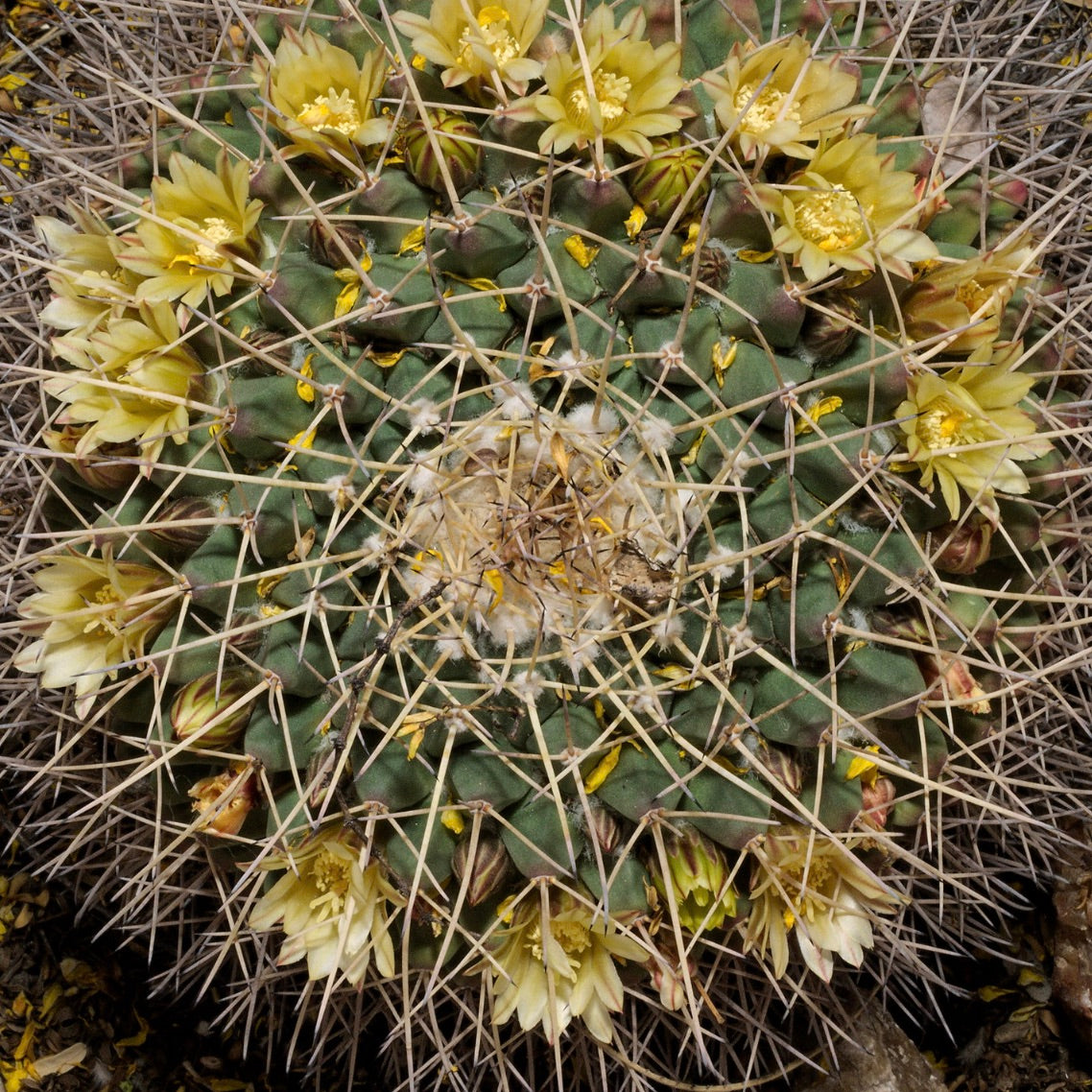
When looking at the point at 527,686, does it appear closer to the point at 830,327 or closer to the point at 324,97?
the point at 830,327

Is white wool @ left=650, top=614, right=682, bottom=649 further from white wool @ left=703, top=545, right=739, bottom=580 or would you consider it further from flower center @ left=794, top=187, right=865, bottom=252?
flower center @ left=794, top=187, right=865, bottom=252

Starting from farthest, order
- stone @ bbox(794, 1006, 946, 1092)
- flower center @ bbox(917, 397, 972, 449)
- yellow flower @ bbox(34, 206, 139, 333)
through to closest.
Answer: stone @ bbox(794, 1006, 946, 1092) → yellow flower @ bbox(34, 206, 139, 333) → flower center @ bbox(917, 397, 972, 449)

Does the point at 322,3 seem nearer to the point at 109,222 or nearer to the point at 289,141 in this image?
the point at 289,141

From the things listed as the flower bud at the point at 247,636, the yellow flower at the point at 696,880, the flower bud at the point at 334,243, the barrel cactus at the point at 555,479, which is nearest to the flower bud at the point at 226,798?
the barrel cactus at the point at 555,479

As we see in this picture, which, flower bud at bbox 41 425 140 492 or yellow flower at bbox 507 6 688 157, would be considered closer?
yellow flower at bbox 507 6 688 157

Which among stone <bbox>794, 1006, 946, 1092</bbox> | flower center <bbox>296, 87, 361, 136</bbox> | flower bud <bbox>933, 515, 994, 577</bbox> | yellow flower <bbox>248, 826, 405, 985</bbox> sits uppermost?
flower center <bbox>296, 87, 361, 136</bbox>

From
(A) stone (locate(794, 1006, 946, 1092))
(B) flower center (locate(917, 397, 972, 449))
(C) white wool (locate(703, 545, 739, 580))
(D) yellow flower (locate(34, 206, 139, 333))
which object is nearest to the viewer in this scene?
(C) white wool (locate(703, 545, 739, 580))

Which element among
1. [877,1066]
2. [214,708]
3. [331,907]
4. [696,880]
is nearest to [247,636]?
[214,708]

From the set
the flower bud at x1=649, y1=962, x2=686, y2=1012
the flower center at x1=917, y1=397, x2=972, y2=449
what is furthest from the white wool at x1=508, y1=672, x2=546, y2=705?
the flower center at x1=917, y1=397, x2=972, y2=449
